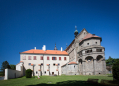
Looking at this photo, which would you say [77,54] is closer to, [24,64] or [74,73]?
[74,73]

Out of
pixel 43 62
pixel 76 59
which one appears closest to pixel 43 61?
pixel 43 62

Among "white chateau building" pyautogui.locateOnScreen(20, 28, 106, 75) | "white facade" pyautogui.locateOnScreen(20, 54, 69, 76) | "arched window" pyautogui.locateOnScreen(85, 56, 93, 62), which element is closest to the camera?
"white chateau building" pyautogui.locateOnScreen(20, 28, 106, 75)

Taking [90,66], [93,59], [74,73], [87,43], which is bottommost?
[74,73]

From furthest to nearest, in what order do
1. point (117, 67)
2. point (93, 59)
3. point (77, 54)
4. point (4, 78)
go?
point (77, 54) → point (93, 59) → point (4, 78) → point (117, 67)

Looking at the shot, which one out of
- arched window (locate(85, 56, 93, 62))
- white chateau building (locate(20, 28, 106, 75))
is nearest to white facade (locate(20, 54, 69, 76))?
white chateau building (locate(20, 28, 106, 75))

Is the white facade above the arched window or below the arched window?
below

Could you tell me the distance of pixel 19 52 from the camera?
42.5 metres

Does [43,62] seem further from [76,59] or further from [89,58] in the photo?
[89,58]

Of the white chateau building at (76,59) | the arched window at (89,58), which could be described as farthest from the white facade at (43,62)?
A: the arched window at (89,58)

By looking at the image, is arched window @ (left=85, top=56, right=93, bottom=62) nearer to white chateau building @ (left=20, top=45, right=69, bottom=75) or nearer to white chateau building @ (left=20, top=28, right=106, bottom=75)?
white chateau building @ (left=20, top=28, right=106, bottom=75)

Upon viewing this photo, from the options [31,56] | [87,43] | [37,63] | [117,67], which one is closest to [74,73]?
[87,43]

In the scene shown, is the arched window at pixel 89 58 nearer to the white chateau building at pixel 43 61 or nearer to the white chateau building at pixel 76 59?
the white chateau building at pixel 76 59

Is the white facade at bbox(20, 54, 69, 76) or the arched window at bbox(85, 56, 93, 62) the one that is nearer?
the arched window at bbox(85, 56, 93, 62)

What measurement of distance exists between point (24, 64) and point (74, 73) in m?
20.2
